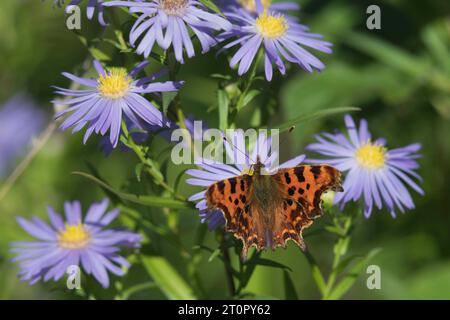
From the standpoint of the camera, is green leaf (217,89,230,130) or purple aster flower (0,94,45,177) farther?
purple aster flower (0,94,45,177)

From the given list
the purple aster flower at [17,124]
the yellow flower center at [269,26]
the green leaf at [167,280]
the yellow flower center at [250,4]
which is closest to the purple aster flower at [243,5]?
the yellow flower center at [250,4]

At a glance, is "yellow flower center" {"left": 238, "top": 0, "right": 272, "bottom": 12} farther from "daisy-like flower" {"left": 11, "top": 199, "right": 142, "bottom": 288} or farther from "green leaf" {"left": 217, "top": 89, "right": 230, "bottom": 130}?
"daisy-like flower" {"left": 11, "top": 199, "right": 142, "bottom": 288}

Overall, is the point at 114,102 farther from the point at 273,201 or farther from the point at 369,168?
the point at 369,168

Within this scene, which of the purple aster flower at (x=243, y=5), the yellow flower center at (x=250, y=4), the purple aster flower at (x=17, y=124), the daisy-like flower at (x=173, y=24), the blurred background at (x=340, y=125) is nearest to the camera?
the daisy-like flower at (x=173, y=24)

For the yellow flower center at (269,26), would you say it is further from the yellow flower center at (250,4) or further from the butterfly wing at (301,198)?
the butterfly wing at (301,198)

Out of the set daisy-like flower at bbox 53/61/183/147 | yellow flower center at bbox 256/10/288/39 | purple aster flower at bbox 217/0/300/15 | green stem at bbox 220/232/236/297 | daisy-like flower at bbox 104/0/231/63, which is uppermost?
purple aster flower at bbox 217/0/300/15

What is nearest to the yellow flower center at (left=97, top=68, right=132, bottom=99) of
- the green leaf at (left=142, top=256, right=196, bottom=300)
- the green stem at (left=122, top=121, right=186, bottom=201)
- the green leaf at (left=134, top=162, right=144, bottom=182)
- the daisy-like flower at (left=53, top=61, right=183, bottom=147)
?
the daisy-like flower at (left=53, top=61, right=183, bottom=147)
